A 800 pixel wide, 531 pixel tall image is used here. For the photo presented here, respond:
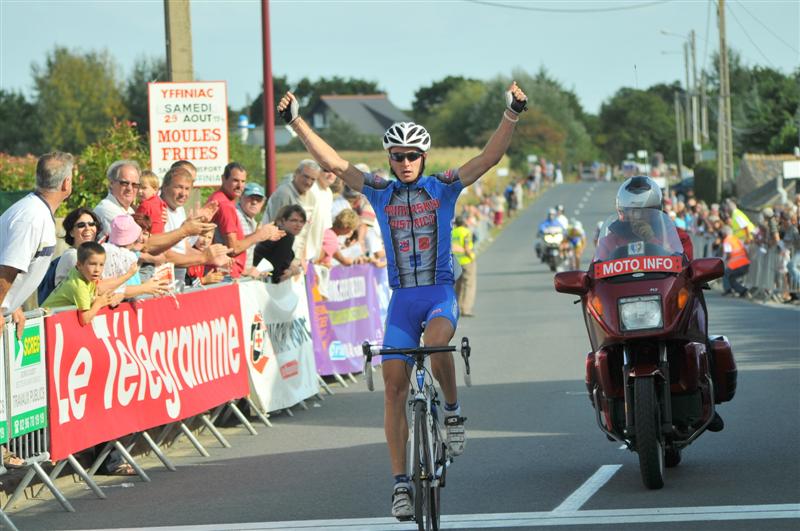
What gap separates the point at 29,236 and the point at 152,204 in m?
3.84

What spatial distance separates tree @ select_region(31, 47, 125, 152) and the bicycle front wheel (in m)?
91.7

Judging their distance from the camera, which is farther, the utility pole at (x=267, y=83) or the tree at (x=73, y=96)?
the tree at (x=73, y=96)

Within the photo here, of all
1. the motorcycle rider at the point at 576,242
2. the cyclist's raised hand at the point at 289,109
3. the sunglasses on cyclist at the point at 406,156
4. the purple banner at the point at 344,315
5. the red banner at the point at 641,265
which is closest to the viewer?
the sunglasses on cyclist at the point at 406,156

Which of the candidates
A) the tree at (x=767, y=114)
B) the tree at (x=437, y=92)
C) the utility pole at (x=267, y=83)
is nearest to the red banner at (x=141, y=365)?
the utility pole at (x=267, y=83)

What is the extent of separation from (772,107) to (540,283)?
46.7 metres

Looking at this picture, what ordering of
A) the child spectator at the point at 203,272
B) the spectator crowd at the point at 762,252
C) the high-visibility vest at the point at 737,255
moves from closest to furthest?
the child spectator at the point at 203,272, the spectator crowd at the point at 762,252, the high-visibility vest at the point at 737,255

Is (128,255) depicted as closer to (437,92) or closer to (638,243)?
(638,243)

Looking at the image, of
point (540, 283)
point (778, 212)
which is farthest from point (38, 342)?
point (540, 283)

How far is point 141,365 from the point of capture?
10758 mm

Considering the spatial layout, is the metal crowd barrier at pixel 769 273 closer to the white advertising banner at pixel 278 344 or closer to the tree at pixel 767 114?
the white advertising banner at pixel 278 344

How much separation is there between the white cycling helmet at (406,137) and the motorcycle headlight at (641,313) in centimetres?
169

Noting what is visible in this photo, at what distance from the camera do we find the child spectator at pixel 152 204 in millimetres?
12773

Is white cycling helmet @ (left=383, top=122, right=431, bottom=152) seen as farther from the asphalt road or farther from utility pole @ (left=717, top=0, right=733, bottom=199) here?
utility pole @ (left=717, top=0, right=733, bottom=199)

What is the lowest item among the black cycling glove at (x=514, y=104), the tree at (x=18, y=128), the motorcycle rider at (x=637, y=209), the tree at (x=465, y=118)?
the motorcycle rider at (x=637, y=209)
